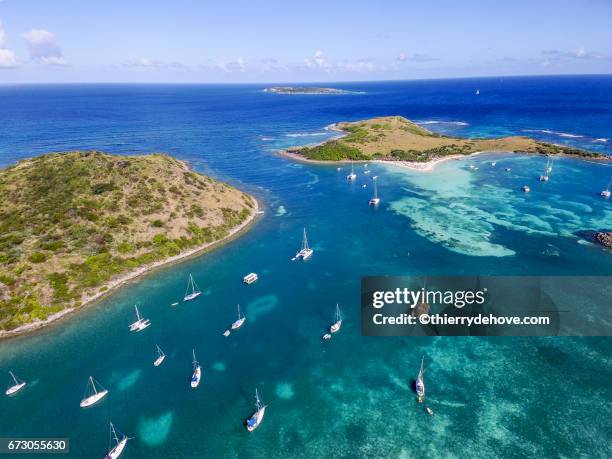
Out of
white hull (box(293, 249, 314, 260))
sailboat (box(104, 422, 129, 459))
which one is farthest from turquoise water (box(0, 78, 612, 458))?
white hull (box(293, 249, 314, 260))

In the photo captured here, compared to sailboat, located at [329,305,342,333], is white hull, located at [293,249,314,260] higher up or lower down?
higher up

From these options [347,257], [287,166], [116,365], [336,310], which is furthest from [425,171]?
[116,365]

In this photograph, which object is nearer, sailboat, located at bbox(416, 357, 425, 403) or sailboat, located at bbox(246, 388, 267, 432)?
sailboat, located at bbox(246, 388, 267, 432)

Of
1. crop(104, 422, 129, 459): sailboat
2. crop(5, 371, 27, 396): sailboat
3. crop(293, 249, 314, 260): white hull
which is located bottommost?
crop(104, 422, 129, 459): sailboat

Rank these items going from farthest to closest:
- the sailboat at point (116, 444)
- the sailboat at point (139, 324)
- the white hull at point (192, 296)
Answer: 1. the white hull at point (192, 296)
2. the sailboat at point (139, 324)
3. the sailboat at point (116, 444)

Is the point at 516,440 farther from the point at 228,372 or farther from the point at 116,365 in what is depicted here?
the point at 116,365

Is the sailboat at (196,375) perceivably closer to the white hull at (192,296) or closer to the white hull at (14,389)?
the white hull at (192,296)

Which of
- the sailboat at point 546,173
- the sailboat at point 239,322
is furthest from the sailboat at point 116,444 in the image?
the sailboat at point 546,173

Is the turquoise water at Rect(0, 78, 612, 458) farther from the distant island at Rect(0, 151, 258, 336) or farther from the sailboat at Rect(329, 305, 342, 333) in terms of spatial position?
the distant island at Rect(0, 151, 258, 336)
